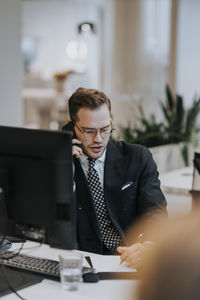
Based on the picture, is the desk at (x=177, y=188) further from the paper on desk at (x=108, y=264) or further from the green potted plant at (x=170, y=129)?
the paper on desk at (x=108, y=264)

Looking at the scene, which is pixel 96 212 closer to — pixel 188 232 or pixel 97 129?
pixel 97 129

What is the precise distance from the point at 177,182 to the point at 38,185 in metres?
2.29

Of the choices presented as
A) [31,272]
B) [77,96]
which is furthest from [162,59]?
[31,272]

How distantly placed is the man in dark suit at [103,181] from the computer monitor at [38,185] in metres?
0.67

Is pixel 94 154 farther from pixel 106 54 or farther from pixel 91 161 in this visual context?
pixel 106 54

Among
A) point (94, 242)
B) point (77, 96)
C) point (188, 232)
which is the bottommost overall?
point (94, 242)

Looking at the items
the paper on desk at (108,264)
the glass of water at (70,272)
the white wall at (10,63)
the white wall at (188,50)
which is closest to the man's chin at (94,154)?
the paper on desk at (108,264)

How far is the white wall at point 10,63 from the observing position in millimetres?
4492

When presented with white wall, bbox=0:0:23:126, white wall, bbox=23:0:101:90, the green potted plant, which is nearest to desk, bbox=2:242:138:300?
white wall, bbox=0:0:23:126

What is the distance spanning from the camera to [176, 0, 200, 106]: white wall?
6.47 meters

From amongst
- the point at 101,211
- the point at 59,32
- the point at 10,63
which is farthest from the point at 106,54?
the point at 101,211

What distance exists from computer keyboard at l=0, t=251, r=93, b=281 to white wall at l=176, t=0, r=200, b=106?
484 cm

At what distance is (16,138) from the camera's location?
5.62 feet

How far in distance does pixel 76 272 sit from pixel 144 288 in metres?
0.91
